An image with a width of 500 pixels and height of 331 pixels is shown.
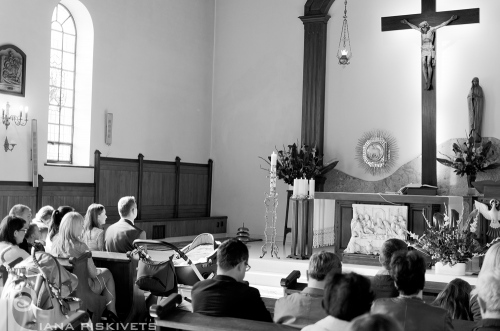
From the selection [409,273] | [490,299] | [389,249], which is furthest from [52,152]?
[490,299]

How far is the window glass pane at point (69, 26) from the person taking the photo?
1134cm

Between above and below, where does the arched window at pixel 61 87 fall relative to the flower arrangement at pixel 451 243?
above

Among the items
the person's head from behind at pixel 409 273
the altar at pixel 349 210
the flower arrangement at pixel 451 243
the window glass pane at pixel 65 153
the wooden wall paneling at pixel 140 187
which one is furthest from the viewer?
the wooden wall paneling at pixel 140 187

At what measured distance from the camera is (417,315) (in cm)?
307


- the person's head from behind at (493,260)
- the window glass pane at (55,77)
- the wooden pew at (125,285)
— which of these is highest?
the window glass pane at (55,77)

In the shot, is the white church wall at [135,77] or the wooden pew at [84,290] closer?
the wooden pew at [84,290]

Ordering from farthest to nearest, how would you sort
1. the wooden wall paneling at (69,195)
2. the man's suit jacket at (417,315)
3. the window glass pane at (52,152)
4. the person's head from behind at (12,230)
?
1. the window glass pane at (52,152)
2. the wooden wall paneling at (69,195)
3. the person's head from behind at (12,230)
4. the man's suit jacket at (417,315)

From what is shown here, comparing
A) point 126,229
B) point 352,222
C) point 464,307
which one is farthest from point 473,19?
point 464,307

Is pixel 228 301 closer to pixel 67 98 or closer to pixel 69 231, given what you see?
pixel 69 231

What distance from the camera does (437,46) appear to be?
11.8 meters

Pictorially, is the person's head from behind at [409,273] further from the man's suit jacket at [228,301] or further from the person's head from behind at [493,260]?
the man's suit jacket at [228,301]

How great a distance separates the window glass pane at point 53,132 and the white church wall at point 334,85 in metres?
3.86

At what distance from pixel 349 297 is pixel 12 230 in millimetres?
3480

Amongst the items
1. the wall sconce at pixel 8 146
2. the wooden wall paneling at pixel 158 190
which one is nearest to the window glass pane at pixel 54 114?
the wall sconce at pixel 8 146
